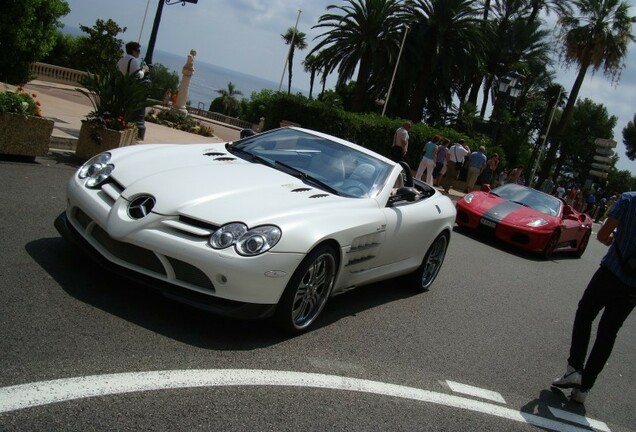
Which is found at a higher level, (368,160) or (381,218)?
(368,160)

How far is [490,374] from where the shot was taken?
509 cm

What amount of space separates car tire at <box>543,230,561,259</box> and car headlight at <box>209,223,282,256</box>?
917 centimetres

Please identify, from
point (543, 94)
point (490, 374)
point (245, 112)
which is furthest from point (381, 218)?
point (543, 94)

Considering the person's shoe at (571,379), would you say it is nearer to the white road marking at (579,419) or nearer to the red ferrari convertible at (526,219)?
the white road marking at (579,419)

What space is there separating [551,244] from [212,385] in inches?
396

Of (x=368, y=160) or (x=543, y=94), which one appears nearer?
(x=368, y=160)

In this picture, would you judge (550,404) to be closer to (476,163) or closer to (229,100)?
(476,163)

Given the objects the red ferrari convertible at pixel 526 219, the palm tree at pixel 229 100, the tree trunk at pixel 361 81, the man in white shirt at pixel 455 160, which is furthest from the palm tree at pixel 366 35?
the palm tree at pixel 229 100

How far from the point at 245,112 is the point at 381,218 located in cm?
4804

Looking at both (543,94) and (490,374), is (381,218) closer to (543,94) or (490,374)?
(490,374)

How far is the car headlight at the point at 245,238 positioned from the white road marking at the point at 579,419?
2.30 meters

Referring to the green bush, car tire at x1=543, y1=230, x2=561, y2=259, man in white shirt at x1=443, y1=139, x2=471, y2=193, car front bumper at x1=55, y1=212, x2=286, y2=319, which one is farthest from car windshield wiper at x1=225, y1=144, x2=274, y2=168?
man in white shirt at x1=443, y1=139, x2=471, y2=193

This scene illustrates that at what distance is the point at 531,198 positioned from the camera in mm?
13352

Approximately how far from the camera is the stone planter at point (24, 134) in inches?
330
